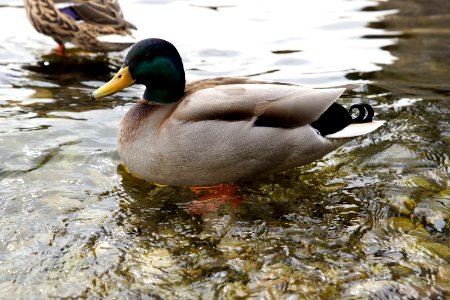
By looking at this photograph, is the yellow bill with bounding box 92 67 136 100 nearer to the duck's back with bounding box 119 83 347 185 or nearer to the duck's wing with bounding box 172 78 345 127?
the duck's back with bounding box 119 83 347 185

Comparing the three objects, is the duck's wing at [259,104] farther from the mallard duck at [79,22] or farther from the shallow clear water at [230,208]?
the mallard duck at [79,22]

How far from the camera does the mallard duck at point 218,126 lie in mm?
4098

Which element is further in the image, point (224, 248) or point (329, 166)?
point (329, 166)

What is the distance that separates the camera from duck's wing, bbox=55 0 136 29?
7910mm

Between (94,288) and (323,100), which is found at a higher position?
(323,100)

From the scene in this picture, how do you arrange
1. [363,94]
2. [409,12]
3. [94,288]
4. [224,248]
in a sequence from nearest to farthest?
[94,288] → [224,248] → [363,94] → [409,12]

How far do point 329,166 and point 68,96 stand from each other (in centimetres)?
286

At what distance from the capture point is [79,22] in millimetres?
7891

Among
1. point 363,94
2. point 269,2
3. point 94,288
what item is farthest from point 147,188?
point 269,2

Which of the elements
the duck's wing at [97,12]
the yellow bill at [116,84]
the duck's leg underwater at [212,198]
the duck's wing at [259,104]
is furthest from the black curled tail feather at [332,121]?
the duck's wing at [97,12]

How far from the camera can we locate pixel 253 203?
14.1 feet

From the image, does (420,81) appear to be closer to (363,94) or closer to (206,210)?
(363,94)

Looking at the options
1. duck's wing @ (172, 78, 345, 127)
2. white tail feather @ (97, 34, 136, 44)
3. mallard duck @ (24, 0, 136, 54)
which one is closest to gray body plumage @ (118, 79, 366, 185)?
duck's wing @ (172, 78, 345, 127)

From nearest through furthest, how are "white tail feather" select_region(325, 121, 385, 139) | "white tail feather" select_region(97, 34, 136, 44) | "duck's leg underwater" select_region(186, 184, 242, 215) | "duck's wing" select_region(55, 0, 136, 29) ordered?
"duck's leg underwater" select_region(186, 184, 242, 215) → "white tail feather" select_region(325, 121, 385, 139) → "white tail feather" select_region(97, 34, 136, 44) → "duck's wing" select_region(55, 0, 136, 29)
